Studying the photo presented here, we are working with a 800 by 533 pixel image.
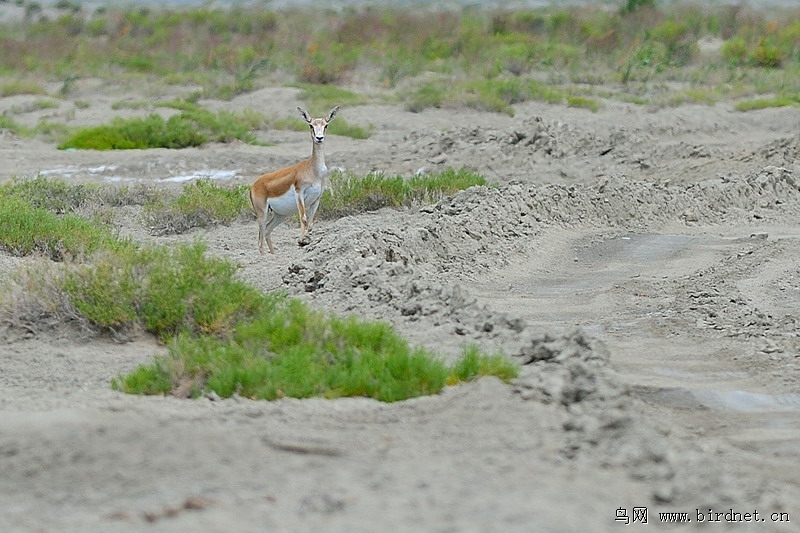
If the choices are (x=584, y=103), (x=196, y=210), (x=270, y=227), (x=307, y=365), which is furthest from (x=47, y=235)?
(x=584, y=103)

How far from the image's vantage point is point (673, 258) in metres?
13.6

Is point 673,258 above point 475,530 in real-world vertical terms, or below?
below

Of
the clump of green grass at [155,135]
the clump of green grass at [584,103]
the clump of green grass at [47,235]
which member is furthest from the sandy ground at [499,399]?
the clump of green grass at [584,103]

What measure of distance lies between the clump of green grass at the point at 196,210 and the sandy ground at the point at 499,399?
234mm

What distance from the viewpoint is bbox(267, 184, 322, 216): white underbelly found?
13.6 m

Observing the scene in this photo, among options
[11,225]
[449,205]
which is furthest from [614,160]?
[11,225]

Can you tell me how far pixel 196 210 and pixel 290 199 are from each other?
2.87 metres

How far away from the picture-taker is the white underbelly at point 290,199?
535 inches

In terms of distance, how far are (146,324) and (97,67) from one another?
107 ft

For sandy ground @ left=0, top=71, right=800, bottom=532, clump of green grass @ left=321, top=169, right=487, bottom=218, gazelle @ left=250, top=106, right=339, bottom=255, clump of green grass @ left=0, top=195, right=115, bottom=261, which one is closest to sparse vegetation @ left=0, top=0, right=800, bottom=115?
clump of green grass @ left=321, top=169, right=487, bottom=218

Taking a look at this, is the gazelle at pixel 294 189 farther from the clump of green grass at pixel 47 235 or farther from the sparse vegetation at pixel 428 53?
the sparse vegetation at pixel 428 53

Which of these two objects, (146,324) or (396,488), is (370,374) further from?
(146,324)

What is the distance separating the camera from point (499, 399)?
6910mm

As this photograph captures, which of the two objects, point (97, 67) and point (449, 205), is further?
point (97, 67)
